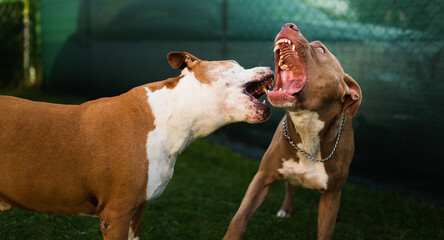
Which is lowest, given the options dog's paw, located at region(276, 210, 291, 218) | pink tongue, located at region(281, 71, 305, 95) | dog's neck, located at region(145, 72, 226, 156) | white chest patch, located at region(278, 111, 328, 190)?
dog's paw, located at region(276, 210, 291, 218)

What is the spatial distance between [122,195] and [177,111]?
57cm

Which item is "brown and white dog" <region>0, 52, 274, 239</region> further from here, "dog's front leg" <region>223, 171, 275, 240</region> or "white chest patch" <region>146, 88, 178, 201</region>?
"dog's front leg" <region>223, 171, 275, 240</region>

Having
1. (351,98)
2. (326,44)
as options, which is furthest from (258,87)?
(326,44)

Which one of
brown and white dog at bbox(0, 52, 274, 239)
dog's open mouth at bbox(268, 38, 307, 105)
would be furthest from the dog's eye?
brown and white dog at bbox(0, 52, 274, 239)

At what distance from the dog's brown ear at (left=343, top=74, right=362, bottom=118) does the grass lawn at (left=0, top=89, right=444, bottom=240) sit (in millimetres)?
1310

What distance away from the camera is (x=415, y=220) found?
4.17 metres

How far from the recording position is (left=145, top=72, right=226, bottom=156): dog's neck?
272 centimetres

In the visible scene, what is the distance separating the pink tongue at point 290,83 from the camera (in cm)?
292

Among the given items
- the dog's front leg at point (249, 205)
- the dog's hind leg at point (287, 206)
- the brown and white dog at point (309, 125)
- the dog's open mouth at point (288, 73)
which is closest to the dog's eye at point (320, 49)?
the brown and white dog at point (309, 125)

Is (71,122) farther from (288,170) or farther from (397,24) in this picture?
(397,24)

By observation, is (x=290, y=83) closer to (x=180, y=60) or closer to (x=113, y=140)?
(x=180, y=60)

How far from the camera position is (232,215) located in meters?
A: 4.25

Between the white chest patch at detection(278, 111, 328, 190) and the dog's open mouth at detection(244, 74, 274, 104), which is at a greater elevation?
the dog's open mouth at detection(244, 74, 274, 104)

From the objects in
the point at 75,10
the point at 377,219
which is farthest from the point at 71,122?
the point at 75,10
